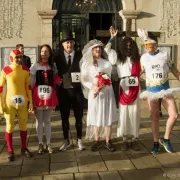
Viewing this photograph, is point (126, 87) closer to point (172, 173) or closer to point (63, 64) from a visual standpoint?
point (63, 64)

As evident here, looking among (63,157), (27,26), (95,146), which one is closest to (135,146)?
(95,146)

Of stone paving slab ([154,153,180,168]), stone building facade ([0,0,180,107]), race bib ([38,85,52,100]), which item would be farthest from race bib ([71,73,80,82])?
stone building facade ([0,0,180,107])

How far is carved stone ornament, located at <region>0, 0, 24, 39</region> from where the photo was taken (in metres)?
8.63

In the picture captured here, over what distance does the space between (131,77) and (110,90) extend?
1.28 feet

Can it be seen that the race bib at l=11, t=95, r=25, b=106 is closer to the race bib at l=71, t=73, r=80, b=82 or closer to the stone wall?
the race bib at l=71, t=73, r=80, b=82

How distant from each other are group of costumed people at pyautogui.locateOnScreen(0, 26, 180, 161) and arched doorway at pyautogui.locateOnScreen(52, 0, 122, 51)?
3.81 m

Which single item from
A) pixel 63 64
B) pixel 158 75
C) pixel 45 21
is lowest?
pixel 158 75

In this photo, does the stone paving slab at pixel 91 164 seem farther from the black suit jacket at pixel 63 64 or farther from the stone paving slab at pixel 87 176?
the black suit jacket at pixel 63 64

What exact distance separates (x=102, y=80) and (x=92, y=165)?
1.29 meters

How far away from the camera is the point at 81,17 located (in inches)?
364

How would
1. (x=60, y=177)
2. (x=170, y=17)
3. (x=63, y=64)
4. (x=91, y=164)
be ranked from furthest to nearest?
(x=170, y=17) < (x=63, y=64) < (x=91, y=164) < (x=60, y=177)

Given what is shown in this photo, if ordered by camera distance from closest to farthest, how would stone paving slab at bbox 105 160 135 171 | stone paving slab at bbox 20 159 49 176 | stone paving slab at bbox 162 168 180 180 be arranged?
stone paving slab at bbox 162 168 180 180, stone paving slab at bbox 20 159 49 176, stone paving slab at bbox 105 160 135 171

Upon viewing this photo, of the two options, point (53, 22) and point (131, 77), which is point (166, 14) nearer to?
point (53, 22)

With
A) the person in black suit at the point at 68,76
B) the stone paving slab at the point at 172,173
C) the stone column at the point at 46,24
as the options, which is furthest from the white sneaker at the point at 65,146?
the stone column at the point at 46,24
